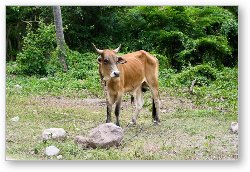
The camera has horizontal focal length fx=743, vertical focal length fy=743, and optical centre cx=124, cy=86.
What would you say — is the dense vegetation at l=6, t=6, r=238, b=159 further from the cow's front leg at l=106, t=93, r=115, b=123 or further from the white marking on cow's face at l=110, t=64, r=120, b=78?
the white marking on cow's face at l=110, t=64, r=120, b=78

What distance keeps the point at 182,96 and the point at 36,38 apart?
264cm

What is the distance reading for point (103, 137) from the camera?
8367 millimetres

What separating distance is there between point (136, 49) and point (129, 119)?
4.06 ft

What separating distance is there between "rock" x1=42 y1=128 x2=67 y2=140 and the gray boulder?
20 centimetres

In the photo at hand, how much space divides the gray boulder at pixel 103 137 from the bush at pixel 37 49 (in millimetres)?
2433

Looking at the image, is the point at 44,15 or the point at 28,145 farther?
the point at 44,15

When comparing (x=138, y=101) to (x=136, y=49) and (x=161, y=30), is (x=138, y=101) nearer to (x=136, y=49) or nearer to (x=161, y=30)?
(x=136, y=49)

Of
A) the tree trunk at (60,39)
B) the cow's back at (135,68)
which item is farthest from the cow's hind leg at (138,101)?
the tree trunk at (60,39)

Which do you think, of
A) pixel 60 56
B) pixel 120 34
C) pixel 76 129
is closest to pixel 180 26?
pixel 120 34

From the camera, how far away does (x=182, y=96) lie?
32.8 feet

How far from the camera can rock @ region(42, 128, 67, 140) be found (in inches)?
336

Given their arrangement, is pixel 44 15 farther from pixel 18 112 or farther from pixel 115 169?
pixel 115 169

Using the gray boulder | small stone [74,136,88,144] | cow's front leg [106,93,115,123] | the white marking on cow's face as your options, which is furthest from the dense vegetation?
the white marking on cow's face

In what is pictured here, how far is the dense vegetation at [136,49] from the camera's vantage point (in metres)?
9.46
